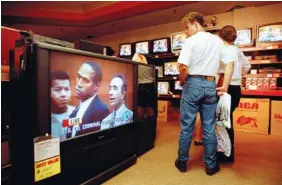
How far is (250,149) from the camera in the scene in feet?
8.15

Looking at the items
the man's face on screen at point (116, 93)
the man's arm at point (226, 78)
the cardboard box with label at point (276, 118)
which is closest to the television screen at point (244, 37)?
the cardboard box with label at point (276, 118)

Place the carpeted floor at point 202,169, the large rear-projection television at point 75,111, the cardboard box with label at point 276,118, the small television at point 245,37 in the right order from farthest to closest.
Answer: the small television at point 245,37, the cardboard box with label at point 276,118, the carpeted floor at point 202,169, the large rear-projection television at point 75,111

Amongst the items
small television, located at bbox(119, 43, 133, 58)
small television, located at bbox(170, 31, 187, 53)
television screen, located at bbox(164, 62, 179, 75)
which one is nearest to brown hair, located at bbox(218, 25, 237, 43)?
small television, located at bbox(170, 31, 187, 53)

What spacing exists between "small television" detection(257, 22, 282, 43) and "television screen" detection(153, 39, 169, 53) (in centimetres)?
171

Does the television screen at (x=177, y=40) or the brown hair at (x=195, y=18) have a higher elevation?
the television screen at (x=177, y=40)

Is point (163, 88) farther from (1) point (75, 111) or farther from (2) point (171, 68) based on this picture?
(1) point (75, 111)

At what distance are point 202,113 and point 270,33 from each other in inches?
100

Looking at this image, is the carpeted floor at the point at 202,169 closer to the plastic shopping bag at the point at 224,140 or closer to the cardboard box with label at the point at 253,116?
the plastic shopping bag at the point at 224,140

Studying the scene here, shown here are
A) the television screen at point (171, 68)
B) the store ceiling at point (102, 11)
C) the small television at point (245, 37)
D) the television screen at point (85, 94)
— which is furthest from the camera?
the television screen at point (171, 68)

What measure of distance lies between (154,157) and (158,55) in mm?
2882

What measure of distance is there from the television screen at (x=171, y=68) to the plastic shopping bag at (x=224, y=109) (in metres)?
2.77

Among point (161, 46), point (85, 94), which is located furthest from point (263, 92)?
point (85, 94)

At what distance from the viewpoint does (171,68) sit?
4.62 metres

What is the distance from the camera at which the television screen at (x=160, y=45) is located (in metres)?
4.62
